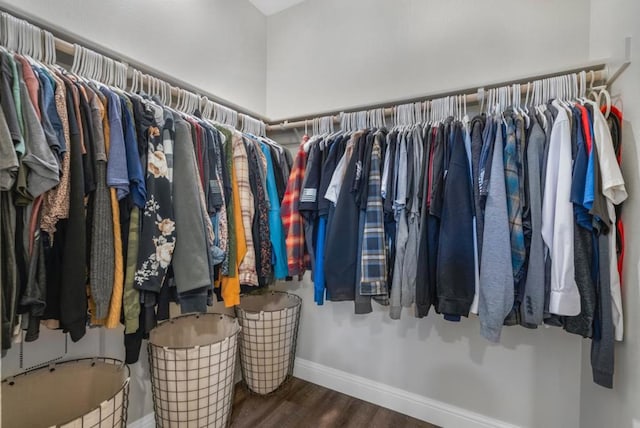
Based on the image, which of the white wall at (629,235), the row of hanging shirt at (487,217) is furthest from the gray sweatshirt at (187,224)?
the white wall at (629,235)

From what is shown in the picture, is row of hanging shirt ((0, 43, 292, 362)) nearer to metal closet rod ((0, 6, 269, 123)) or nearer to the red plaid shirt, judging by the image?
metal closet rod ((0, 6, 269, 123))

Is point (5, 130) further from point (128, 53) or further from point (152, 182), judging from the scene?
point (128, 53)

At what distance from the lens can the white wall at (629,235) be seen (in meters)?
0.97

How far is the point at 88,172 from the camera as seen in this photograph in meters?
0.97

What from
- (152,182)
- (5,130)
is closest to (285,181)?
(152,182)

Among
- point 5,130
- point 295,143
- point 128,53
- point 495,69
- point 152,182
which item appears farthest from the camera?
point 295,143

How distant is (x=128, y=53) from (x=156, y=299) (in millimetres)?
1164

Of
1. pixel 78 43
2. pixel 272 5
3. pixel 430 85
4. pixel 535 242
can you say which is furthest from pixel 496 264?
pixel 272 5

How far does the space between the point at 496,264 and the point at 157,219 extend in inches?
48.3

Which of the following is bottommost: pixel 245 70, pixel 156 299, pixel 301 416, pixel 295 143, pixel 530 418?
pixel 301 416

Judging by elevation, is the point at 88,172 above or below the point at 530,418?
above

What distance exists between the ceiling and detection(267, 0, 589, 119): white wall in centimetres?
4

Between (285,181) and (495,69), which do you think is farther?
(285,181)

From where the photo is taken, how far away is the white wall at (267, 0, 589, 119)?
1.45 meters
